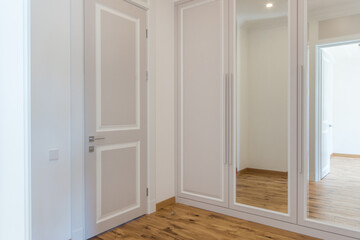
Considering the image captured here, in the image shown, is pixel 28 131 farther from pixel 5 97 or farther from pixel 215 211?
pixel 215 211

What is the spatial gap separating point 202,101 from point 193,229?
1.50 m

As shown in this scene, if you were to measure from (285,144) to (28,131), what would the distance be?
2531 millimetres

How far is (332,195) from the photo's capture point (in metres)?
2.43

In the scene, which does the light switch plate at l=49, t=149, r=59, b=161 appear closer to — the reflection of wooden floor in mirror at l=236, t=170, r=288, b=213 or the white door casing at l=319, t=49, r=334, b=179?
the reflection of wooden floor in mirror at l=236, t=170, r=288, b=213

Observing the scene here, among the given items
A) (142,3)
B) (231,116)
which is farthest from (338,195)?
(142,3)

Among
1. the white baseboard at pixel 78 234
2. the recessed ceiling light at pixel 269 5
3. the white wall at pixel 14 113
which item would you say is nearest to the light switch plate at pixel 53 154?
the white baseboard at pixel 78 234

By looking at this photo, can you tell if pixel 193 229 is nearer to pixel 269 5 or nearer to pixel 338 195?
pixel 338 195

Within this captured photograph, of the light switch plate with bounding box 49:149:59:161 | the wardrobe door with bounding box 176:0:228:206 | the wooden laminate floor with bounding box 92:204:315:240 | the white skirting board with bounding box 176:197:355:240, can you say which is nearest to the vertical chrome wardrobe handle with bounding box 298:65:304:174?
the white skirting board with bounding box 176:197:355:240

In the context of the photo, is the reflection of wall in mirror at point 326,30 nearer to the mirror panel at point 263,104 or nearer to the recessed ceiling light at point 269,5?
the mirror panel at point 263,104

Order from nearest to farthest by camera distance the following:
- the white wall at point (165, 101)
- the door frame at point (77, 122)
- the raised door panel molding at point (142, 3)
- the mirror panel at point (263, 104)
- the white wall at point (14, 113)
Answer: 1. the white wall at point (14, 113)
2. the door frame at point (77, 122)
3. the mirror panel at point (263, 104)
4. the raised door panel molding at point (142, 3)
5. the white wall at point (165, 101)

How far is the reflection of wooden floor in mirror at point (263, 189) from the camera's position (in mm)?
2570

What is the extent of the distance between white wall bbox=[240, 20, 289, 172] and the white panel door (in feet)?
4.01

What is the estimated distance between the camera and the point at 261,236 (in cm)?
237

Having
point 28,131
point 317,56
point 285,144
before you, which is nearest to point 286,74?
point 317,56
